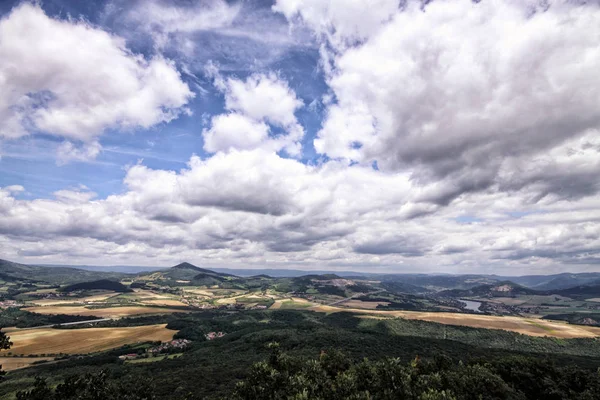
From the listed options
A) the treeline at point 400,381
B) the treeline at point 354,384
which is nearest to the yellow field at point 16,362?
the treeline at point 354,384

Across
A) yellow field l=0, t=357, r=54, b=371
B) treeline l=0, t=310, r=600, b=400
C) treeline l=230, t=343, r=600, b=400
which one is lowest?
yellow field l=0, t=357, r=54, b=371

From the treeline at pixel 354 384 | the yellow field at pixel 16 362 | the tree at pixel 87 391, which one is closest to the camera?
the tree at pixel 87 391

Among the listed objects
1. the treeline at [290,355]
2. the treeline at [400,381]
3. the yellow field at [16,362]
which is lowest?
the yellow field at [16,362]

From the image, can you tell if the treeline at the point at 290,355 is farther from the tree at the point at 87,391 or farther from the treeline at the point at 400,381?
the tree at the point at 87,391

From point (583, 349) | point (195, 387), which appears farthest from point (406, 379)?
point (583, 349)

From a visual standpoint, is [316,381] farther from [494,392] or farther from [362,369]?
[494,392]

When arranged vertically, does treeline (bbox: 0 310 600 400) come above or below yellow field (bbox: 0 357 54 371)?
above

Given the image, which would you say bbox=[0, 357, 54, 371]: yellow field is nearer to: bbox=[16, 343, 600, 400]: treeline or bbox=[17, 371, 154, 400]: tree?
bbox=[16, 343, 600, 400]: treeline

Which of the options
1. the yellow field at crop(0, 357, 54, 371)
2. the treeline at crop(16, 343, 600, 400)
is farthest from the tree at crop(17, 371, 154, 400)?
the yellow field at crop(0, 357, 54, 371)

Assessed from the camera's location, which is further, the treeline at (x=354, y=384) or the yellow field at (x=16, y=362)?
the yellow field at (x=16, y=362)
